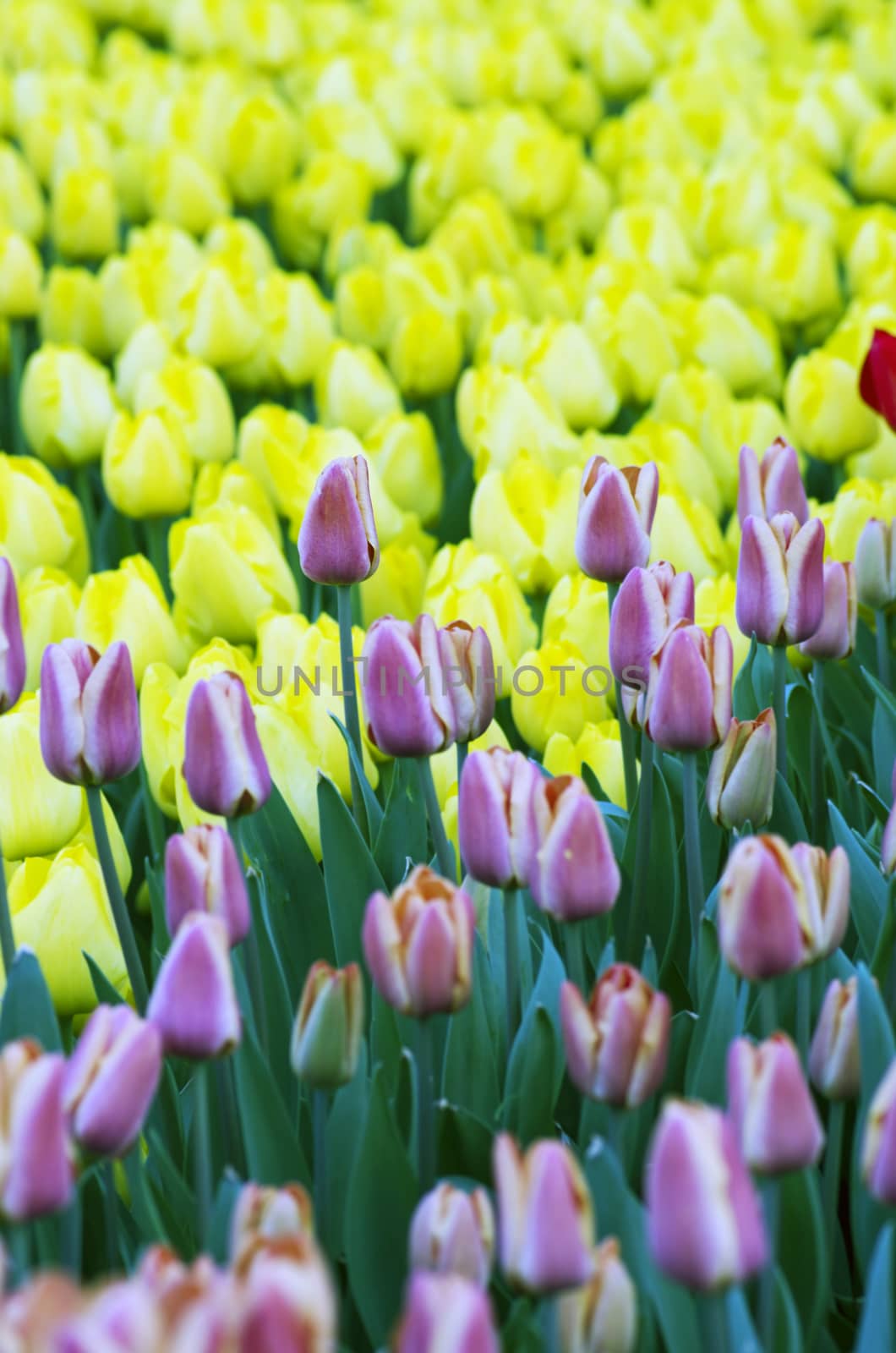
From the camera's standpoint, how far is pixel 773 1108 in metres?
0.66

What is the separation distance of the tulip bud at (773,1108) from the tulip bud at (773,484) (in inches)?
23.7

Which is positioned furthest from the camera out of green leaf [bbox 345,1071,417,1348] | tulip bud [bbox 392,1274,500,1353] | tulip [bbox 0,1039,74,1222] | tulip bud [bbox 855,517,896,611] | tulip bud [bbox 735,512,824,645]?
tulip bud [bbox 855,517,896,611]

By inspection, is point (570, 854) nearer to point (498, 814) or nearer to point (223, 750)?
point (498, 814)

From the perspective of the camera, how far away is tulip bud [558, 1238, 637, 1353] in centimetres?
65

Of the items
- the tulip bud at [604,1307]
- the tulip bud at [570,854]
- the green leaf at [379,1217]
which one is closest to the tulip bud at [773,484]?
the tulip bud at [570,854]

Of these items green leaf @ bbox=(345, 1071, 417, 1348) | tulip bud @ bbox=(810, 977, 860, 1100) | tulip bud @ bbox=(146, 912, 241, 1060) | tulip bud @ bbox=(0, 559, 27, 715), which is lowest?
green leaf @ bbox=(345, 1071, 417, 1348)

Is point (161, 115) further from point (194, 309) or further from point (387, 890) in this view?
point (387, 890)

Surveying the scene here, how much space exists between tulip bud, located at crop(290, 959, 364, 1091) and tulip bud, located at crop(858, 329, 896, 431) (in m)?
0.88

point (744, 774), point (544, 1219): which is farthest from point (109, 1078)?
point (744, 774)

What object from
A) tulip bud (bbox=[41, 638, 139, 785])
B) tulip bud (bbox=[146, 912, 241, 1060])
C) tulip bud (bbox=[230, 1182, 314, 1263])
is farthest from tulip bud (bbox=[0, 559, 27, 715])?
tulip bud (bbox=[230, 1182, 314, 1263])

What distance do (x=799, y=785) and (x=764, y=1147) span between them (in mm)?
671

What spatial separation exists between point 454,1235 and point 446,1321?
0.15 metres

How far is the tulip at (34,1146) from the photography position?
2.04 ft

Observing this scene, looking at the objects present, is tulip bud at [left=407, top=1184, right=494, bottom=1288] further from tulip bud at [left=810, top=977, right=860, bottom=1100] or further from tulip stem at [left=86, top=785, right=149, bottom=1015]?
tulip stem at [left=86, top=785, right=149, bottom=1015]
